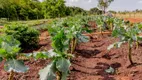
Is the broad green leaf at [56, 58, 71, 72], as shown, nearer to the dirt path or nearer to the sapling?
the sapling

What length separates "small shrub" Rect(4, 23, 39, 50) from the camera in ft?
35.5

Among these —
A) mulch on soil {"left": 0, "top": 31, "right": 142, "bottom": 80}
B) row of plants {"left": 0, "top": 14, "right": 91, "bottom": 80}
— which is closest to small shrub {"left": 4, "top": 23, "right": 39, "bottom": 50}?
mulch on soil {"left": 0, "top": 31, "right": 142, "bottom": 80}

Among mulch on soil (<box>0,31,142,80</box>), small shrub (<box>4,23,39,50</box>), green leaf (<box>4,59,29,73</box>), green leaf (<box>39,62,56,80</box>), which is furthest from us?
small shrub (<box>4,23,39,50</box>)

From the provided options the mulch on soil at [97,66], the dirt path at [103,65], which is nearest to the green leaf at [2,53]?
the mulch on soil at [97,66]

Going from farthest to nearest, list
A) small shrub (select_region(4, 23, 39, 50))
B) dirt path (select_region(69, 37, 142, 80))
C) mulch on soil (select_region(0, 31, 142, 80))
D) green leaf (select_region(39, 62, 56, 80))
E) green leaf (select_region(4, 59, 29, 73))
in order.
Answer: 1. small shrub (select_region(4, 23, 39, 50))
2. dirt path (select_region(69, 37, 142, 80))
3. mulch on soil (select_region(0, 31, 142, 80))
4. green leaf (select_region(39, 62, 56, 80))
5. green leaf (select_region(4, 59, 29, 73))

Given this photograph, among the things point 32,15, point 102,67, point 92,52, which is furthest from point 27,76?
point 32,15

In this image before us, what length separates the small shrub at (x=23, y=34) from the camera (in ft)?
35.5

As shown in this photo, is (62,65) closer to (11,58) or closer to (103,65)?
(11,58)

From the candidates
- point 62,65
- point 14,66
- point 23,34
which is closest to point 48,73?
point 62,65

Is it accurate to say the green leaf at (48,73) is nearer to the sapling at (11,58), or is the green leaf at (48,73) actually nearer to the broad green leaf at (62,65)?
the broad green leaf at (62,65)

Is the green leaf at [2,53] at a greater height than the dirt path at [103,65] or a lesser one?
greater

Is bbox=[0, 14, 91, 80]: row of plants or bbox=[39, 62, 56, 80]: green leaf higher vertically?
bbox=[0, 14, 91, 80]: row of plants

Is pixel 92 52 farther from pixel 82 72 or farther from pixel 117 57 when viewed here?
pixel 82 72

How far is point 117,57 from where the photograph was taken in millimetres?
9422
